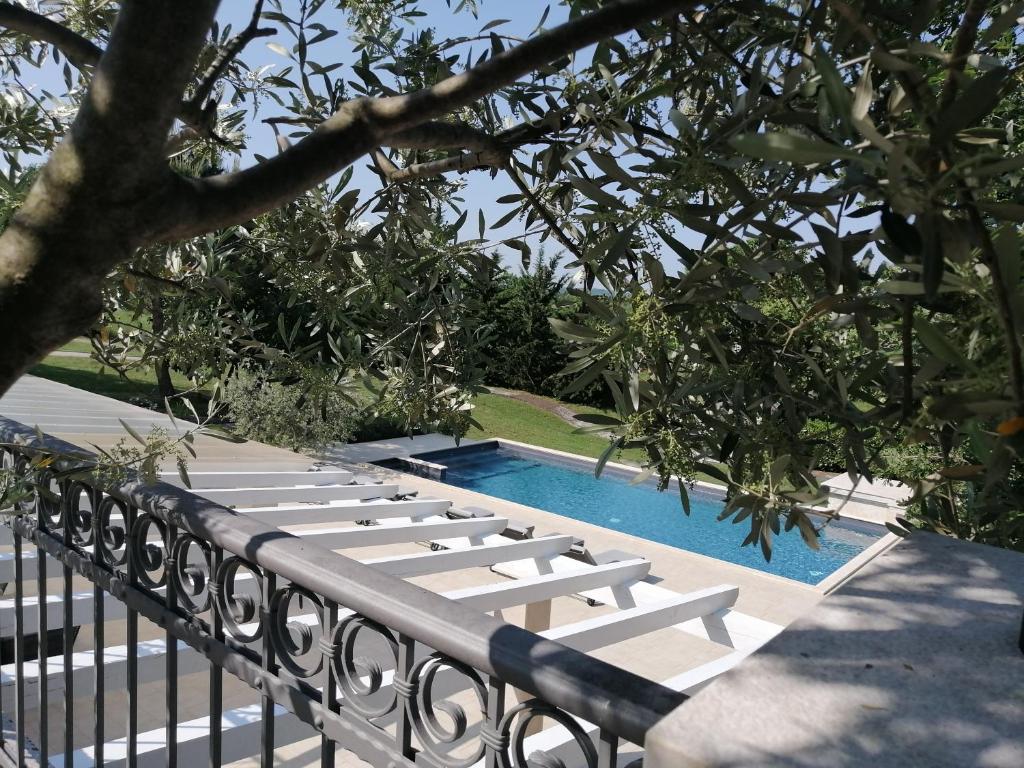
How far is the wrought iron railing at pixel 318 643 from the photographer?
1061 millimetres

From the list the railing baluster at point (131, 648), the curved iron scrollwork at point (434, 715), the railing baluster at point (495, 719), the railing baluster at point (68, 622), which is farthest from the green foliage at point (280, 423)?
the railing baluster at point (495, 719)

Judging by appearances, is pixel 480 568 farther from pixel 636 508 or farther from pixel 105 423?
pixel 636 508

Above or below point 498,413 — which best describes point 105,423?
above

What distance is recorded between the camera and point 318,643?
4.92 feet

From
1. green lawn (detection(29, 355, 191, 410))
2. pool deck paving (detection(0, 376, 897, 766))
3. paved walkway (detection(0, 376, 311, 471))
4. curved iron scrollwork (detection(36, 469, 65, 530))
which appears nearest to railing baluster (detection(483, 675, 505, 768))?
curved iron scrollwork (detection(36, 469, 65, 530))

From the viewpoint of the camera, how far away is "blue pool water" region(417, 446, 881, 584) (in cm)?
1398

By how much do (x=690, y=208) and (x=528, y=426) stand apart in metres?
21.7

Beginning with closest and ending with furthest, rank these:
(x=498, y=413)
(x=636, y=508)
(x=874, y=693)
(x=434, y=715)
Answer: (x=874, y=693)
(x=434, y=715)
(x=636, y=508)
(x=498, y=413)

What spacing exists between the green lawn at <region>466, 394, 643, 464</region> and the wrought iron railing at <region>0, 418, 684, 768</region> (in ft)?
56.4

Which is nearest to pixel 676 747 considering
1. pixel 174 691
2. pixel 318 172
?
pixel 318 172

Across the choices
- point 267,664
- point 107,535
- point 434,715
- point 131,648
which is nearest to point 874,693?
point 434,715

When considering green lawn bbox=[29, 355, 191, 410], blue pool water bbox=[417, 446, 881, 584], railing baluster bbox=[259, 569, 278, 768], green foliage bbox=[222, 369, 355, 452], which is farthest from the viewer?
green lawn bbox=[29, 355, 191, 410]

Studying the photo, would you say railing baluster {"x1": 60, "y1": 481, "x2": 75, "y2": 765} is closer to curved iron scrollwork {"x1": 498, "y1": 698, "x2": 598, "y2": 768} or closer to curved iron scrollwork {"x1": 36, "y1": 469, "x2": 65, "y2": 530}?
curved iron scrollwork {"x1": 36, "y1": 469, "x2": 65, "y2": 530}

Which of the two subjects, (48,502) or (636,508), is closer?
(48,502)
